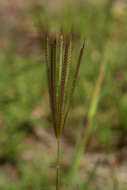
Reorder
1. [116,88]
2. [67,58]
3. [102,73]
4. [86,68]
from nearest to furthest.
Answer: [67,58] < [102,73] < [116,88] < [86,68]

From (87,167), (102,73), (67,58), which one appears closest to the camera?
(67,58)

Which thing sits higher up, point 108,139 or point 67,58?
point 67,58

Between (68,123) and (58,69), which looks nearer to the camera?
(58,69)

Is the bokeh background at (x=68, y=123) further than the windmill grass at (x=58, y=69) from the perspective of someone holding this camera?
Yes

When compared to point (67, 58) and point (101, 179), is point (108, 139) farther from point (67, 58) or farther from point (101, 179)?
point (67, 58)

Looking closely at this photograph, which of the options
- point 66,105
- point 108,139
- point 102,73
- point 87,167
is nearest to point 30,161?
point 87,167

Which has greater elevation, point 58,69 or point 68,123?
point 58,69

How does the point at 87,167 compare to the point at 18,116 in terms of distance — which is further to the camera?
the point at 18,116

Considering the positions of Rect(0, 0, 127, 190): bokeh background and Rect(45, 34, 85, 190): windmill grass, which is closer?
Rect(45, 34, 85, 190): windmill grass

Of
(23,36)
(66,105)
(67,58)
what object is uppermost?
(67,58)

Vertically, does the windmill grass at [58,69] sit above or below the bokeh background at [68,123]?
above

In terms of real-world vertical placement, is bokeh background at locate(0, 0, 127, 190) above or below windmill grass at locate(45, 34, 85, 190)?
below
